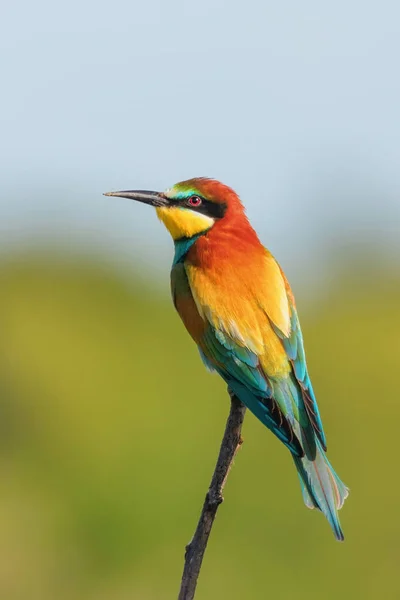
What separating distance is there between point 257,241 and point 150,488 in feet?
16.7

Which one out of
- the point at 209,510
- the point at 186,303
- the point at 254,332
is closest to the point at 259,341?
the point at 254,332

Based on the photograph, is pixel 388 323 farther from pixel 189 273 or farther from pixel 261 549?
pixel 189 273

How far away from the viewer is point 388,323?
1070 centimetres

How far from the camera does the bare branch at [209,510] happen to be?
258 cm

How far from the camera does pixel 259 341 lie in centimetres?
357

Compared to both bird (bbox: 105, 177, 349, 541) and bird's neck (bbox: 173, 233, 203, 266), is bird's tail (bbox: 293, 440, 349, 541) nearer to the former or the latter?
bird (bbox: 105, 177, 349, 541)

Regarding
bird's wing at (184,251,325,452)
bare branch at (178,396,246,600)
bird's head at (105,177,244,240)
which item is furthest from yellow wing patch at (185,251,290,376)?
bare branch at (178,396,246,600)

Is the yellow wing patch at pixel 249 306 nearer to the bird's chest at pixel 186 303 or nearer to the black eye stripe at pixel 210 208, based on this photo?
the bird's chest at pixel 186 303

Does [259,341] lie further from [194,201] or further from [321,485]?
[194,201]

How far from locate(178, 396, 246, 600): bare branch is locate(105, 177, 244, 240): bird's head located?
38.6 inches

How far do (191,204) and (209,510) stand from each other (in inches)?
59.7

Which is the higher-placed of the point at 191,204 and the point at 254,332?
the point at 191,204

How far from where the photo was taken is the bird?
11.4ft

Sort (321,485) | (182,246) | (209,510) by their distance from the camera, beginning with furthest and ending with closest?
1. (182,246)
2. (321,485)
3. (209,510)
